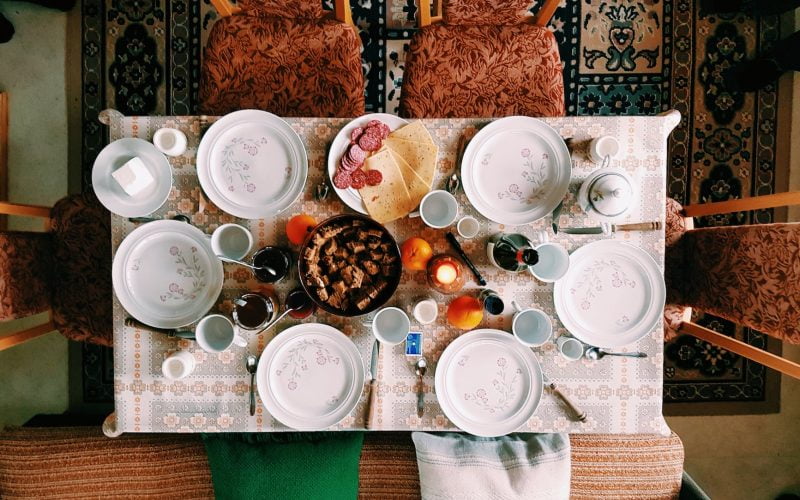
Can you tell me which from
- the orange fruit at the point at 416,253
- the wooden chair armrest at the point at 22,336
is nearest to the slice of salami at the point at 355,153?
the orange fruit at the point at 416,253

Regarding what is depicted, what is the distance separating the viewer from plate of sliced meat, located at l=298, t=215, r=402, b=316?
1157mm

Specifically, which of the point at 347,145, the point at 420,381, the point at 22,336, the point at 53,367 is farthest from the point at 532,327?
the point at 53,367

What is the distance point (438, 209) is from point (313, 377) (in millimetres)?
557

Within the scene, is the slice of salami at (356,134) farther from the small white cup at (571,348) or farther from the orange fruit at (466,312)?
the small white cup at (571,348)

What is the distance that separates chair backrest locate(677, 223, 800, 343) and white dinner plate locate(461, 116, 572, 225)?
598mm

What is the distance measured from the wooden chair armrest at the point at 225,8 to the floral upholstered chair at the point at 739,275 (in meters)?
1.53

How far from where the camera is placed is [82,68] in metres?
1.97

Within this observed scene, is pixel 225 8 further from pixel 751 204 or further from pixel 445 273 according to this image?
pixel 751 204

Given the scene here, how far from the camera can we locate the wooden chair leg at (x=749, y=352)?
1.34 m

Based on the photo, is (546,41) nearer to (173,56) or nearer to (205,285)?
(205,285)

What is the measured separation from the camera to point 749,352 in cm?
143

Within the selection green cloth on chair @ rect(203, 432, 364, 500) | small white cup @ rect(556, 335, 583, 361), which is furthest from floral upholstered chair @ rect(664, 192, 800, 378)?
green cloth on chair @ rect(203, 432, 364, 500)

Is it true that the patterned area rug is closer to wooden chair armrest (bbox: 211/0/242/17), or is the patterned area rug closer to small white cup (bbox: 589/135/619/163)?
wooden chair armrest (bbox: 211/0/242/17)

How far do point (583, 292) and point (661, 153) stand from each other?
1.40ft
